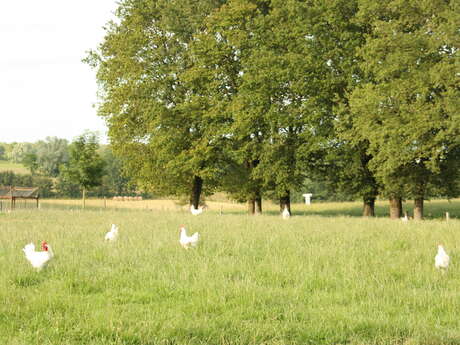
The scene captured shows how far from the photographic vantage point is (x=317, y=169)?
118 feet

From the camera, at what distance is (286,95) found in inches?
1368

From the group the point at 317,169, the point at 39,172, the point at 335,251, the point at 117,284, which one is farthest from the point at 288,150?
the point at 39,172

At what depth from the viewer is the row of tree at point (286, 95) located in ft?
90.8

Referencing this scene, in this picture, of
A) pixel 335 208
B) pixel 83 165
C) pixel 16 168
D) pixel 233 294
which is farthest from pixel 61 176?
pixel 16 168

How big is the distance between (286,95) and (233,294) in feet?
92.6

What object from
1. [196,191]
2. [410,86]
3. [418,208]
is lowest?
[418,208]

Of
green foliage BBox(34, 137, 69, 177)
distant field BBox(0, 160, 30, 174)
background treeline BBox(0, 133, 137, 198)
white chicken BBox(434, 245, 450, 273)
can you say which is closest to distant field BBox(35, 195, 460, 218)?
background treeline BBox(0, 133, 137, 198)

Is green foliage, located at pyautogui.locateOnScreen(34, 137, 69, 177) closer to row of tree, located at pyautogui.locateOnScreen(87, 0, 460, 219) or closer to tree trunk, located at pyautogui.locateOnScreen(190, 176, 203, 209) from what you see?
tree trunk, located at pyautogui.locateOnScreen(190, 176, 203, 209)

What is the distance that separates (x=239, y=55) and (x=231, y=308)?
100 feet

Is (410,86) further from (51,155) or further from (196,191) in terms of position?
(51,155)

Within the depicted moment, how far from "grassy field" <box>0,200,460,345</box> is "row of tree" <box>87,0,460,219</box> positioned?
16388 mm

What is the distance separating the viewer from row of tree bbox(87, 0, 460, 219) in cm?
2767

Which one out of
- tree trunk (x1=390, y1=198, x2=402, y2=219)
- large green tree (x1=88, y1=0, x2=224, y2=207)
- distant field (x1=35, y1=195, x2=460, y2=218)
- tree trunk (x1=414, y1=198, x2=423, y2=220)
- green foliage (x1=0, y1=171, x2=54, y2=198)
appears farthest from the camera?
green foliage (x1=0, y1=171, x2=54, y2=198)

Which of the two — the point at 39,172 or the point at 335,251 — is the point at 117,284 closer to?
the point at 335,251
